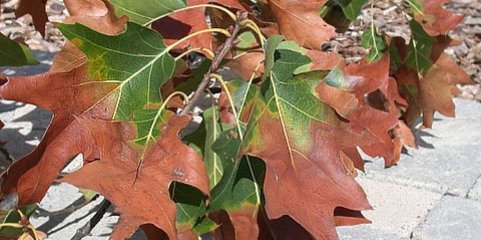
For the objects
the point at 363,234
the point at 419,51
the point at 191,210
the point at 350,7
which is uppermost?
the point at 350,7

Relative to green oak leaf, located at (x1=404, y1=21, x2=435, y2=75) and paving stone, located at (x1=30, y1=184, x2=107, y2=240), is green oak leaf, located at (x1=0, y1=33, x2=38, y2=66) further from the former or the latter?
green oak leaf, located at (x1=404, y1=21, x2=435, y2=75)

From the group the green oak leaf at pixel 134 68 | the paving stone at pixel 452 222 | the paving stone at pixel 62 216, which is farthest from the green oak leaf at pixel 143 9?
the paving stone at pixel 452 222

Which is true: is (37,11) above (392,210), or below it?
above

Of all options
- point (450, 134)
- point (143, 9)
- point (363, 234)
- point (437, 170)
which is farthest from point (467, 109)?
point (143, 9)

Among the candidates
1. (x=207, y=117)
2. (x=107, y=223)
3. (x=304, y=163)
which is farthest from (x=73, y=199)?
(x=304, y=163)

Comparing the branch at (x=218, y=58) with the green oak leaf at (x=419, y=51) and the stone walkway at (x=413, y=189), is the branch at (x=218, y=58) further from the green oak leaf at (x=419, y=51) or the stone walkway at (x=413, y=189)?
the green oak leaf at (x=419, y=51)

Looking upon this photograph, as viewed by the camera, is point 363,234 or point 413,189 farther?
point 413,189

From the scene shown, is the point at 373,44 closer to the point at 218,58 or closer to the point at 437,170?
the point at 437,170

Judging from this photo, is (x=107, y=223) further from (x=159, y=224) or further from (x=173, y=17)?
(x=159, y=224)
